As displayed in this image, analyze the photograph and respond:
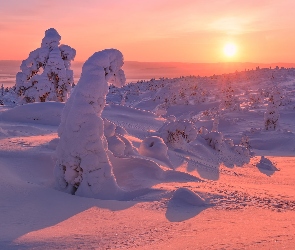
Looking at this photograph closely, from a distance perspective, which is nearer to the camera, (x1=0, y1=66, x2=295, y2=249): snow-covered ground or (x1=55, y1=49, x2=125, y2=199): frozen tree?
(x1=0, y1=66, x2=295, y2=249): snow-covered ground

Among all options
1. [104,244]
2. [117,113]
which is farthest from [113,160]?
[117,113]

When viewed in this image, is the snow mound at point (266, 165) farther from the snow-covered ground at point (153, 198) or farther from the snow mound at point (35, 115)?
the snow mound at point (35, 115)

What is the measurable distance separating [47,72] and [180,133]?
8526mm

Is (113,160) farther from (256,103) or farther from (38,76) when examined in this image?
→ (256,103)

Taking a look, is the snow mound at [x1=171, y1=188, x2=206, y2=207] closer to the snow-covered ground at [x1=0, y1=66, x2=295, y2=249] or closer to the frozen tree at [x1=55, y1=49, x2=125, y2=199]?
the snow-covered ground at [x1=0, y1=66, x2=295, y2=249]

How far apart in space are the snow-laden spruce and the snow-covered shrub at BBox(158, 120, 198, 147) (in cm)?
757

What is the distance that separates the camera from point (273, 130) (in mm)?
22172

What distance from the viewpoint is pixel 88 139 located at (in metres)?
6.58

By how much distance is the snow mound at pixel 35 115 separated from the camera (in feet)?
47.7

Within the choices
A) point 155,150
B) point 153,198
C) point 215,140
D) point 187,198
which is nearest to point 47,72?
point 215,140

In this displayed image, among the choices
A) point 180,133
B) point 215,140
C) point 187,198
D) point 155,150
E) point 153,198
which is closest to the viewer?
point 187,198

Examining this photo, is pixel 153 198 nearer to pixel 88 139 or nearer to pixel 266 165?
pixel 88 139

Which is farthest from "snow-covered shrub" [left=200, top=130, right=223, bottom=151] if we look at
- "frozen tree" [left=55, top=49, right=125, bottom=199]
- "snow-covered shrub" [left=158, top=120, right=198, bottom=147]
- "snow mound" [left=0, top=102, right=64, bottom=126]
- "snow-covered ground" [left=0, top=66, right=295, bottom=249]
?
"frozen tree" [left=55, top=49, right=125, bottom=199]

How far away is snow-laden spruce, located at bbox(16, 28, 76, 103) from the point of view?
1861cm
